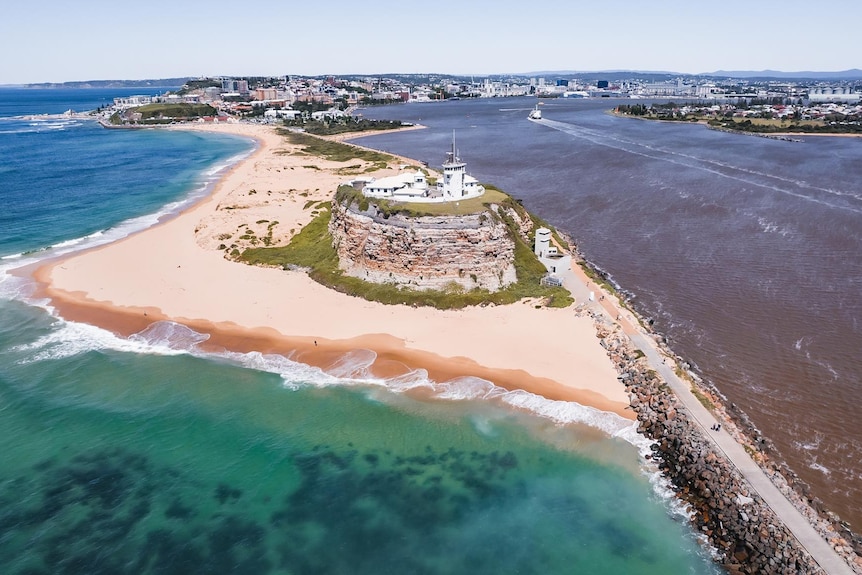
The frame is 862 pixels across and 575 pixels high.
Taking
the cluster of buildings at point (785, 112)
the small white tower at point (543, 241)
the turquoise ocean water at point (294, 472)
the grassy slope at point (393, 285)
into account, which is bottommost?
the turquoise ocean water at point (294, 472)

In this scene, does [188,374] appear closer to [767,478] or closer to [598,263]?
[767,478]

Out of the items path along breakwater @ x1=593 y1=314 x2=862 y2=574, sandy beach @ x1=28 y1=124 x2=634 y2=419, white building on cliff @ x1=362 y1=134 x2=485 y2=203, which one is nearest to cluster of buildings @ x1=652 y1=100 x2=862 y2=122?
white building on cliff @ x1=362 y1=134 x2=485 y2=203

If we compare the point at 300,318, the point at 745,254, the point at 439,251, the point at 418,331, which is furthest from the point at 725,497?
the point at 745,254

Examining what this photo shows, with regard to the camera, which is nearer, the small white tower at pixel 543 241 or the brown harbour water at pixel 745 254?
the brown harbour water at pixel 745 254

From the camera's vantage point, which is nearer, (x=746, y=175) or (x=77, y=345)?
(x=77, y=345)

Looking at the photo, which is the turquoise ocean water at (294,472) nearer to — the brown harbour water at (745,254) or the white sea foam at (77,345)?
the white sea foam at (77,345)

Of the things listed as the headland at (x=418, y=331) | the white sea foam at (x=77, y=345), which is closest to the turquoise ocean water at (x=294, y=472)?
the white sea foam at (x=77, y=345)

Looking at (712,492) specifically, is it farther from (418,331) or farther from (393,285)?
(393,285)

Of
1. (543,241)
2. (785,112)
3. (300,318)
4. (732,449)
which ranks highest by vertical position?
(785,112)
